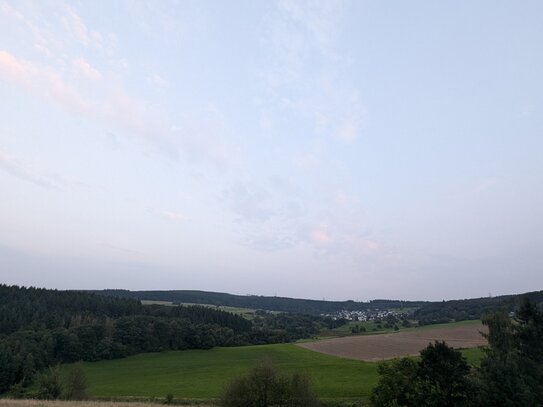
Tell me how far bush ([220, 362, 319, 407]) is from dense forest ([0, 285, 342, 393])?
55.1 metres

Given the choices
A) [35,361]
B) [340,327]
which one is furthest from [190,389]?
[340,327]

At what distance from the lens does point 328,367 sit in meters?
70.3

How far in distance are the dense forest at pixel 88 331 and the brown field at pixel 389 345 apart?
31.2 meters

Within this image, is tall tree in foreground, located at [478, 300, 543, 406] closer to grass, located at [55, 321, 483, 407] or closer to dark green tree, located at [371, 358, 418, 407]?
dark green tree, located at [371, 358, 418, 407]

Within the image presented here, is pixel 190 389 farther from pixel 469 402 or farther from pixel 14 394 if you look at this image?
pixel 469 402

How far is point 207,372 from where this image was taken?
237ft

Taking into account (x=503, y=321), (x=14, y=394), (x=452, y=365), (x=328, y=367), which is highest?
(x=503, y=321)

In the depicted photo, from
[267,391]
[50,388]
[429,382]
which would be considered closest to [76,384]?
[50,388]

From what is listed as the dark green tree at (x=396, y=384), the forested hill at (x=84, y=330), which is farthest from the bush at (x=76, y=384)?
the dark green tree at (x=396, y=384)

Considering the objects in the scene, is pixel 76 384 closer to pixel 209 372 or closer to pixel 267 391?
pixel 209 372

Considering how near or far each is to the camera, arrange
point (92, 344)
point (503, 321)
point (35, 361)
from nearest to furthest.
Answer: point (503, 321)
point (35, 361)
point (92, 344)

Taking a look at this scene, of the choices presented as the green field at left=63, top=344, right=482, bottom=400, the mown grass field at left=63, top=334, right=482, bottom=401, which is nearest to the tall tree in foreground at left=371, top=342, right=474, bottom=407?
the mown grass field at left=63, top=334, right=482, bottom=401

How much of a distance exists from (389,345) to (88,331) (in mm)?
69979

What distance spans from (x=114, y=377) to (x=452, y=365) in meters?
62.6
